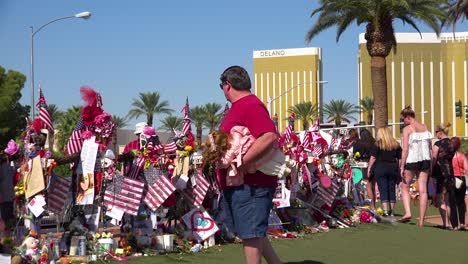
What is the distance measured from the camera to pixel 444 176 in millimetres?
12602

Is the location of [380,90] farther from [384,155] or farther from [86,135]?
[86,135]

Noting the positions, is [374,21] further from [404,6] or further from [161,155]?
[161,155]

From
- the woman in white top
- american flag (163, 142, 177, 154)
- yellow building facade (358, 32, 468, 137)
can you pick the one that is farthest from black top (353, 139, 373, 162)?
yellow building facade (358, 32, 468, 137)

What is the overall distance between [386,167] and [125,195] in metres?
6.06

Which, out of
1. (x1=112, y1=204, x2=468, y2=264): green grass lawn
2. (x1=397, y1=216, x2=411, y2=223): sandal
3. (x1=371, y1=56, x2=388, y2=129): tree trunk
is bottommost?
(x1=112, y1=204, x2=468, y2=264): green grass lawn

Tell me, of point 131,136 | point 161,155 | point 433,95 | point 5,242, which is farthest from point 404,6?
point 433,95

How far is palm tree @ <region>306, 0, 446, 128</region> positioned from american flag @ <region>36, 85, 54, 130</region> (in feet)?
75.5

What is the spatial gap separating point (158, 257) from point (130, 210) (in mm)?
663

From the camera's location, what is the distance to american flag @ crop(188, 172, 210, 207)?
10.1m

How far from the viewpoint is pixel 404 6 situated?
29781 millimetres

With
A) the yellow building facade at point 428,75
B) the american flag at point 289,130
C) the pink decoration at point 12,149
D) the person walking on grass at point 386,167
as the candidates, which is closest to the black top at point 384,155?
the person walking on grass at point 386,167

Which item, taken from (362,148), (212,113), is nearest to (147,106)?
(212,113)

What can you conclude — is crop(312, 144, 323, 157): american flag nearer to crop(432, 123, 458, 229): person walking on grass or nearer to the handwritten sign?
crop(432, 123, 458, 229): person walking on grass

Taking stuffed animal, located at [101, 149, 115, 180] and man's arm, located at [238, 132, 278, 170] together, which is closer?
man's arm, located at [238, 132, 278, 170]
